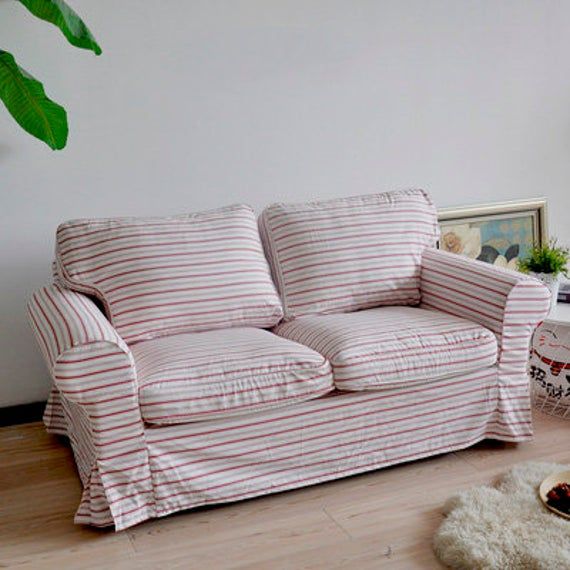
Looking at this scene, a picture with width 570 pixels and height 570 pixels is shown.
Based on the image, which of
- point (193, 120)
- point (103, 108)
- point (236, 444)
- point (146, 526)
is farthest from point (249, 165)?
point (146, 526)

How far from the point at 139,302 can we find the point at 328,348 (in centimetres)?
63

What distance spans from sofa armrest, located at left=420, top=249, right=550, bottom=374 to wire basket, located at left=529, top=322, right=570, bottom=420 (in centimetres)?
29

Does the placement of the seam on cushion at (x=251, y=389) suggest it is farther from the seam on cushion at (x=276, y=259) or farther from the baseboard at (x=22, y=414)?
the baseboard at (x=22, y=414)

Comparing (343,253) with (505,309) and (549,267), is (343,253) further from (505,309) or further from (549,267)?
(549,267)

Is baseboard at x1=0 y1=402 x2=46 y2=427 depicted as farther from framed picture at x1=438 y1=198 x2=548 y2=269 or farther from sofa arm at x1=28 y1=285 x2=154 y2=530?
framed picture at x1=438 y1=198 x2=548 y2=269

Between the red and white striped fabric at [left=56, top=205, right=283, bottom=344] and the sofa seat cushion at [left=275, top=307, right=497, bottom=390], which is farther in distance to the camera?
the red and white striped fabric at [left=56, top=205, right=283, bottom=344]

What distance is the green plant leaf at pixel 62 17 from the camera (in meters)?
2.72

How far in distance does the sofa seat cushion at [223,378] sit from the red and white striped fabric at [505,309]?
60 centimetres

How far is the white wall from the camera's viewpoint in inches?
125

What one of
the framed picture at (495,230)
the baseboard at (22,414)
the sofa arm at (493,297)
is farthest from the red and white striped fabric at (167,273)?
the framed picture at (495,230)

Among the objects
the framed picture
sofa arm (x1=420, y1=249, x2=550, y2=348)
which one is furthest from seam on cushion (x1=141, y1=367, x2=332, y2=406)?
the framed picture

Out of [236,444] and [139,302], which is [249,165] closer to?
[139,302]

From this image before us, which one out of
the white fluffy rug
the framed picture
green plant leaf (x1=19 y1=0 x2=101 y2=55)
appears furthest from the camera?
the framed picture

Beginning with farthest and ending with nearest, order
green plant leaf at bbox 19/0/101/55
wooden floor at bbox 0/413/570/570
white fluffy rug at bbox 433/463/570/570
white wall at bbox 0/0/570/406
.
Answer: white wall at bbox 0/0/570/406 → green plant leaf at bbox 19/0/101/55 → wooden floor at bbox 0/413/570/570 → white fluffy rug at bbox 433/463/570/570
